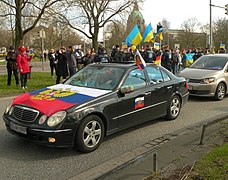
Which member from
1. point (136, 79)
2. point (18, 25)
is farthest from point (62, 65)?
point (18, 25)

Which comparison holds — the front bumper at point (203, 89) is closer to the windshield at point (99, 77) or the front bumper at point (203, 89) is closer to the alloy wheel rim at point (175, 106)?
the alloy wheel rim at point (175, 106)

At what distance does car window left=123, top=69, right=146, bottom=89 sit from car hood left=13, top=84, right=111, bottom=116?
68 cm

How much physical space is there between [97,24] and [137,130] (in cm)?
2757

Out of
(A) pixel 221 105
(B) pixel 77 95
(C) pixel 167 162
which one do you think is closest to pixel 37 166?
(B) pixel 77 95

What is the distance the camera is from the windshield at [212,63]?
33.4 feet

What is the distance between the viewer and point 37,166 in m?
4.20

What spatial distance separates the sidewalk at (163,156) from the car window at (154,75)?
125 centimetres

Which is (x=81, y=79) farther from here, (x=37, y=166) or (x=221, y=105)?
(x=221, y=105)

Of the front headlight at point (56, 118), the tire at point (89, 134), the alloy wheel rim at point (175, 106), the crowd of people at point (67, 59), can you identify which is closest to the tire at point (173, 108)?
the alloy wheel rim at point (175, 106)

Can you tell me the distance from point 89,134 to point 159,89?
7.33 feet

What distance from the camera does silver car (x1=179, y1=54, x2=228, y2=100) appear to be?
9391 mm

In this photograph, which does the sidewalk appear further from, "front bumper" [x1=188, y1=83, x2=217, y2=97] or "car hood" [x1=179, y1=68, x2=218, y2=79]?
"car hood" [x1=179, y1=68, x2=218, y2=79]

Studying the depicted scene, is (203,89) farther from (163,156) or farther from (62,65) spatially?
(62,65)

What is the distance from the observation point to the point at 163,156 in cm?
437
